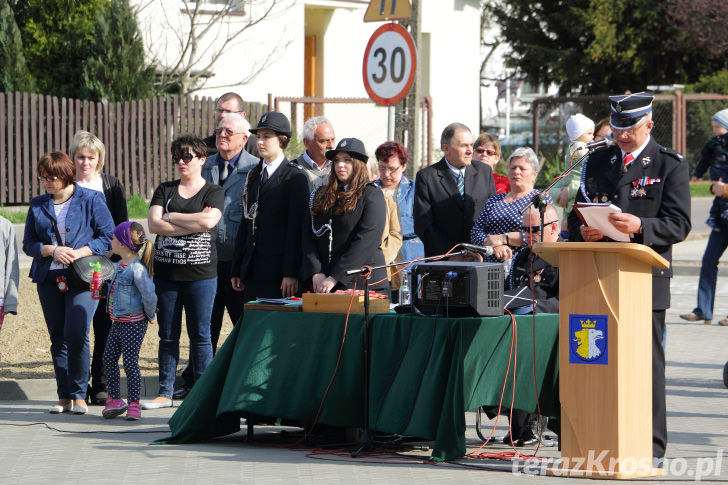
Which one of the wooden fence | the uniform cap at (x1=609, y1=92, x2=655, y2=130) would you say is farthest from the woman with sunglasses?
the wooden fence

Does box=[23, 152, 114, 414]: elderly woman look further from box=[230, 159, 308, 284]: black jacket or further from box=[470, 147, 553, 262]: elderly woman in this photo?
box=[470, 147, 553, 262]: elderly woman

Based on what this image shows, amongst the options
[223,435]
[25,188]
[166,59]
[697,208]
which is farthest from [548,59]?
[223,435]

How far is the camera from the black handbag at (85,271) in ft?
32.1

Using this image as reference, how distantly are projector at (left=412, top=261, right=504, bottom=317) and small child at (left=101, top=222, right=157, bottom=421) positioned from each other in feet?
8.89

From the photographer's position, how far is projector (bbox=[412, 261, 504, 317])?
7.58 metres

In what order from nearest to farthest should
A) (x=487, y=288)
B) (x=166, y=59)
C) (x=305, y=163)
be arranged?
(x=487, y=288) < (x=305, y=163) < (x=166, y=59)

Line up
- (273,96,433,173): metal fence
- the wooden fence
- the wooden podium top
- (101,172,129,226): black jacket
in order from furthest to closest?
(273,96,433,173): metal fence < the wooden fence < (101,172,129,226): black jacket < the wooden podium top

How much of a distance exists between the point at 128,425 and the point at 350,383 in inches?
84.4

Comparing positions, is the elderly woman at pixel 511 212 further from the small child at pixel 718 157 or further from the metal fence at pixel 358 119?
the metal fence at pixel 358 119

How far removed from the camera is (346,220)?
29.5ft

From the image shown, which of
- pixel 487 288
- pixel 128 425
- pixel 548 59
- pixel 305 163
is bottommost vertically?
pixel 128 425

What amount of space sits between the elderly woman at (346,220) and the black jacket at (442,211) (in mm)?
1113

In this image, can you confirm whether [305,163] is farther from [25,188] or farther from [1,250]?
[25,188]

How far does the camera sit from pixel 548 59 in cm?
3762
